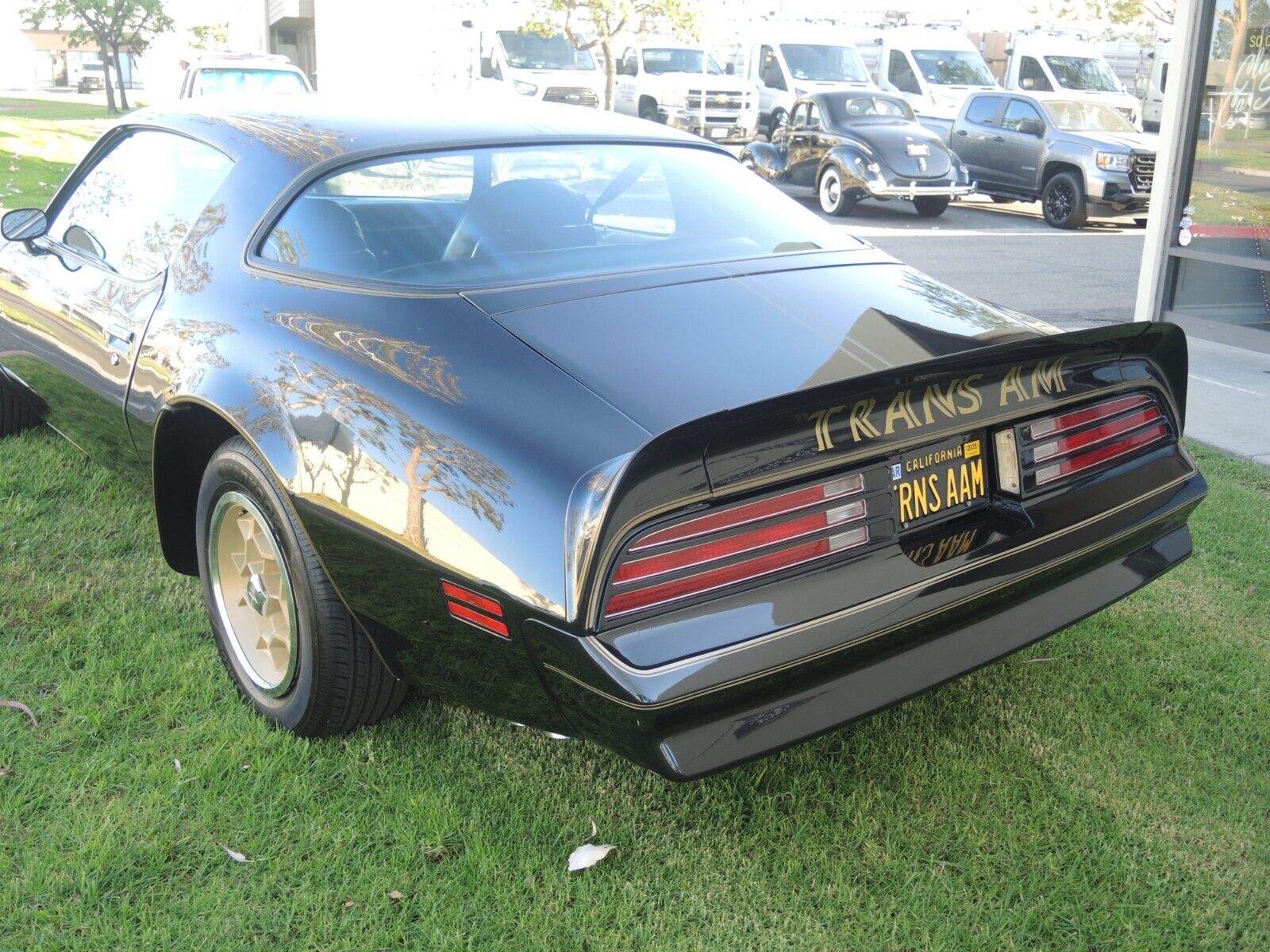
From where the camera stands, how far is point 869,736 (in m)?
2.89

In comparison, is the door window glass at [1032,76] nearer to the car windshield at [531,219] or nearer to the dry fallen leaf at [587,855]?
the car windshield at [531,219]

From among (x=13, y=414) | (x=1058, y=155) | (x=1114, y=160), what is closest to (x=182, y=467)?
(x=13, y=414)

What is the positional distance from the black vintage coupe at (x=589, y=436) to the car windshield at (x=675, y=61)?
17.9 meters

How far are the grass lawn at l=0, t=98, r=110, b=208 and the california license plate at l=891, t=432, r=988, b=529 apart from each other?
7204 millimetres

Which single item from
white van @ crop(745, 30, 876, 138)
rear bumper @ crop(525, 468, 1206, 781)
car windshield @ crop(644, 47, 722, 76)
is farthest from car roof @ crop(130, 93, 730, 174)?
car windshield @ crop(644, 47, 722, 76)

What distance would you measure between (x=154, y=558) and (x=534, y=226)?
1.79 meters

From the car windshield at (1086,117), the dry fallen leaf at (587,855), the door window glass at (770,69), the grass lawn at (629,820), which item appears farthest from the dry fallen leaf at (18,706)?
the door window glass at (770,69)

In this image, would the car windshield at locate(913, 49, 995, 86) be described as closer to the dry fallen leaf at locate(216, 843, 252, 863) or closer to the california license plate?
the california license plate

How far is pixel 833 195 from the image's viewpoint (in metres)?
14.5

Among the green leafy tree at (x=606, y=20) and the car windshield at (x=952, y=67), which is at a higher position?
the green leafy tree at (x=606, y=20)

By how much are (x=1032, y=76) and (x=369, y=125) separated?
16.1 m

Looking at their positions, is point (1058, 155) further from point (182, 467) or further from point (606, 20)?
point (182, 467)

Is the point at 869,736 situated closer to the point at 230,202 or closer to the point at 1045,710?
the point at 1045,710

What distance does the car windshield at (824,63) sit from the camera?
18.1 metres
